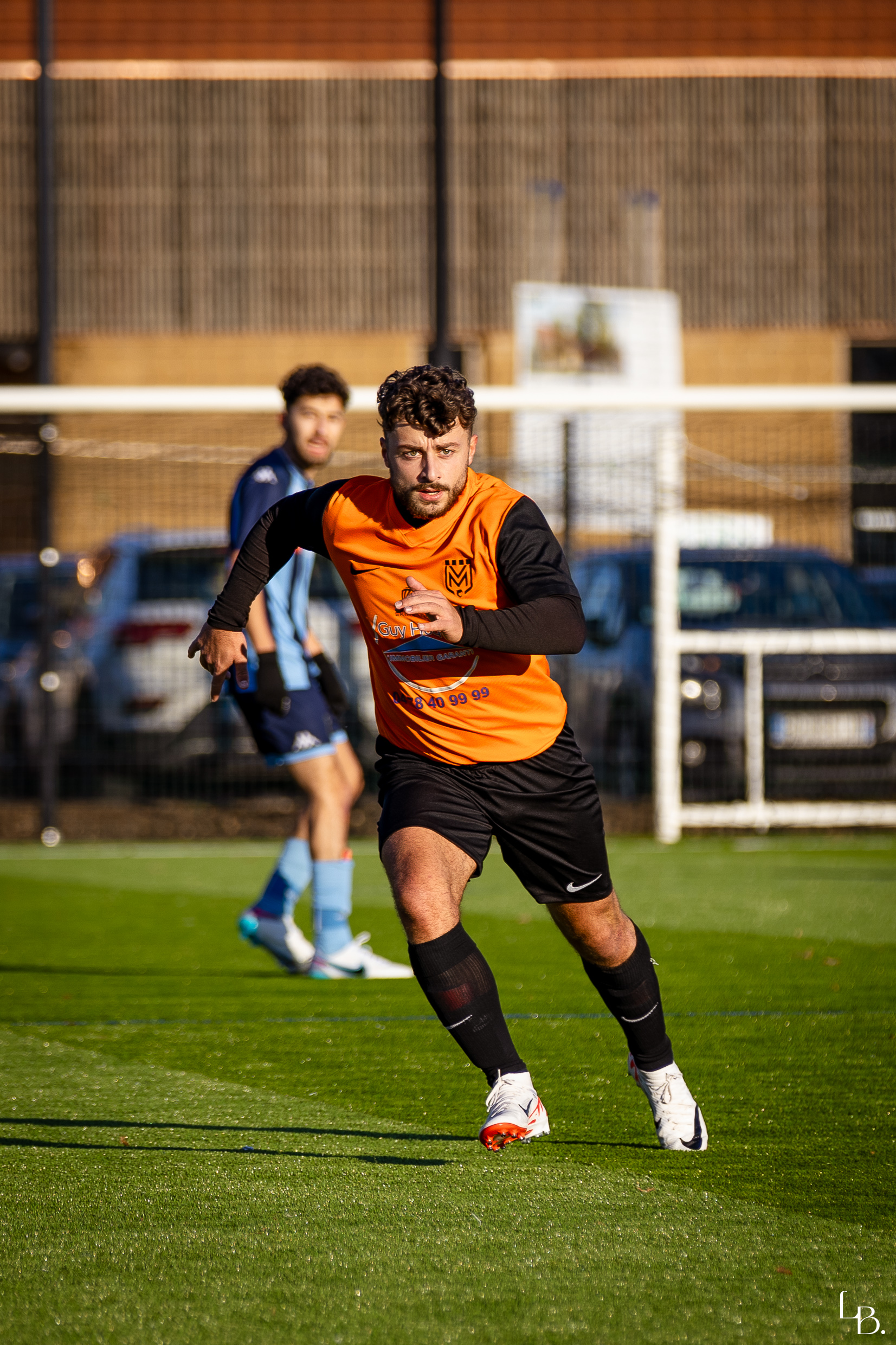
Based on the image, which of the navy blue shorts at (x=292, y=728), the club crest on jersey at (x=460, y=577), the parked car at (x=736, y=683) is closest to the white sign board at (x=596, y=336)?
the parked car at (x=736, y=683)

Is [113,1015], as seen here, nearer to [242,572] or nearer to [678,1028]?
[678,1028]

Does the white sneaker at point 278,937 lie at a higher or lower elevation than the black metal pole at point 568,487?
lower

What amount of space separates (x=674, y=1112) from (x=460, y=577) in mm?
1241

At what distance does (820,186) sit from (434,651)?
19800mm

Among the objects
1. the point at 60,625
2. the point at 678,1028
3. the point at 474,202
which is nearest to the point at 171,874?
the point at 60,625

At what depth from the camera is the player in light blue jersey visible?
5.84m

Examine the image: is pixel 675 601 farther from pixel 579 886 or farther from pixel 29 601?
pixel 579 886

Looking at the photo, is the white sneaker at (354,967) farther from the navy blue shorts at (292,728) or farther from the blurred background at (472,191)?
the blurred background at (472,191)

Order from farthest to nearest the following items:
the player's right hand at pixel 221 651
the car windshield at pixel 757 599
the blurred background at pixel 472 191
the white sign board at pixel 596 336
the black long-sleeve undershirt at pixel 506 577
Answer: the blurred background at pixel 472 191, the white sign board at pixel 596 336, the car windshield at pixel 757 599, the player's right hand at pixel 221 651, the black long-sleeve undershirt at pixel 506 577

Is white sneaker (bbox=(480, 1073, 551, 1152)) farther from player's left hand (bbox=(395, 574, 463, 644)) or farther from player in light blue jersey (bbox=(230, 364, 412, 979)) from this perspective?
player in light blue jersey (bbox=(230, 364, 412, 979))

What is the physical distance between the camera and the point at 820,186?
21.8 metres

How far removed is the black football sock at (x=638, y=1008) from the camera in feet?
12.0

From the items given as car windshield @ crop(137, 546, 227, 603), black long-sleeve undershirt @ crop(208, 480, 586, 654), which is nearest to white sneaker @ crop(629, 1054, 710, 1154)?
black long-sleeve undershirt @ crop(208, 480, 586, 654)

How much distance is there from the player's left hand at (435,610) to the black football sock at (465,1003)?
66cm
